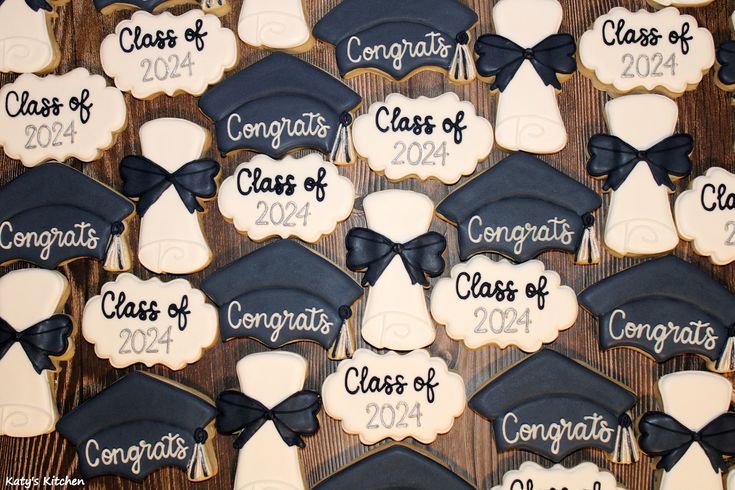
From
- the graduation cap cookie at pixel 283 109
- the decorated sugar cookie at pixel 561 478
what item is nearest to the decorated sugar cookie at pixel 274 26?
the graduation cap cookie at pixel 283 109

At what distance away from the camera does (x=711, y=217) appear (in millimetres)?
1396

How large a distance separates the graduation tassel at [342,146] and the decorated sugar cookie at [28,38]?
2.50 ft

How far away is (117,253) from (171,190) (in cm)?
20

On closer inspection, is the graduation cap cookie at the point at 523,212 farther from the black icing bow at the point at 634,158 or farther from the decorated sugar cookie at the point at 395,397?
the decorated sugar cookie at the point at 395,397

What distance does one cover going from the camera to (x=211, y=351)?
1.43 metres

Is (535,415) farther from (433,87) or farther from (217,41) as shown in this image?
(217,41)

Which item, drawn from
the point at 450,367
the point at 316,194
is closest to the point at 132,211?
the point at 316,194

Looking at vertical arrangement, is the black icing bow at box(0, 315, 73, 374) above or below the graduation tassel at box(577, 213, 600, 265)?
below

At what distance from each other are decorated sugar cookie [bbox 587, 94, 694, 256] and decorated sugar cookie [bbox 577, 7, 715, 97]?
44mm

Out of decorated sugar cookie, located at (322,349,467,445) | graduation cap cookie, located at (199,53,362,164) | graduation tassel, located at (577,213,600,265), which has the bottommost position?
decorated sugar cookie, located at (322,349,467,445)

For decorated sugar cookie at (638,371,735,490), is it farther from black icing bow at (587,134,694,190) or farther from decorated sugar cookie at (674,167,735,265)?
black icing bow at (587,134,694,190)

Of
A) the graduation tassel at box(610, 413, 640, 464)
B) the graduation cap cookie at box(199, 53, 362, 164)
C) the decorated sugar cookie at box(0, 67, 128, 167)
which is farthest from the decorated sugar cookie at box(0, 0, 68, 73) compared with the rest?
the graduation tassel at box(610, 413, 640, 464)

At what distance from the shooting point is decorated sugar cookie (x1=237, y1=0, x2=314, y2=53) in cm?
143

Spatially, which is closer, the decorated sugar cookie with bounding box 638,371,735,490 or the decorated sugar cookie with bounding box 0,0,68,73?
the decorated sugar cookie with bounding box 638,371,735,490
